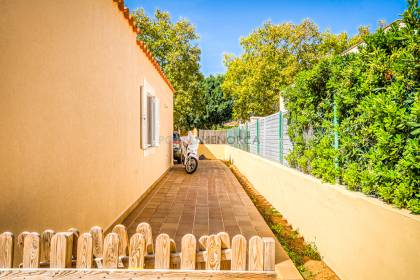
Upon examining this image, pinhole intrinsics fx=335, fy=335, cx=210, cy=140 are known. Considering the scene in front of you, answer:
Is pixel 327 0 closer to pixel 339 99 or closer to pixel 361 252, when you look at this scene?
pixel 339 99

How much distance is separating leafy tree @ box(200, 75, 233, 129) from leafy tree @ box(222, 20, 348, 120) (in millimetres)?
12637

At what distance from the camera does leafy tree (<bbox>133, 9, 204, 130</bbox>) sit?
2564cm

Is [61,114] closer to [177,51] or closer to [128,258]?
[128,258]

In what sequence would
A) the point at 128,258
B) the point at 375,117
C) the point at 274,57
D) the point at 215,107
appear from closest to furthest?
the point at 128,258 → the point at 375,117 → the point at 274,57 → the point at 215,107

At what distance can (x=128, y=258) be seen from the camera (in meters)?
1.77

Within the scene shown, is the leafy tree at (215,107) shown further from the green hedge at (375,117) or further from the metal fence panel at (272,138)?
the green hedge at (375,117)

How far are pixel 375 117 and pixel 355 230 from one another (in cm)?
104

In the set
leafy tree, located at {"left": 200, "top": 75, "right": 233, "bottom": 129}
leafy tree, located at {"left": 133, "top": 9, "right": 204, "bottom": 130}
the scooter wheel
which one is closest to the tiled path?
→ the scooter wheel

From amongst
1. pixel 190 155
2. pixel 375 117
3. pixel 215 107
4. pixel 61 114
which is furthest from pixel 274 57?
pixel 61 114

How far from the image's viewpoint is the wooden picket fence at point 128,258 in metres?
1.66

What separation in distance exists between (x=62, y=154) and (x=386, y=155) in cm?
267

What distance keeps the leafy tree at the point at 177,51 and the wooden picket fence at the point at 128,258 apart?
78.8ft

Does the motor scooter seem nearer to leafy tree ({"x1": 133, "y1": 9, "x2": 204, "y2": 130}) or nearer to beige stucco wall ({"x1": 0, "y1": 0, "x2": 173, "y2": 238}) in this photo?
beige stucco wall ({"x1": 0, "y1": 0, "x2": 173, "y2": 238})

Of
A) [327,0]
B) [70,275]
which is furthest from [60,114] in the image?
[327,0]
